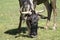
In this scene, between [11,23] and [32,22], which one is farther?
[11,23]

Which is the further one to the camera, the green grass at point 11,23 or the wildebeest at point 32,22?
the green grass at point 11,23

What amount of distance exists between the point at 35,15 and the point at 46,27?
7.69 feet

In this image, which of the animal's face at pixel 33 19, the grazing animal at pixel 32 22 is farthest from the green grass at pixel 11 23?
the animal's face at pixel 33 19

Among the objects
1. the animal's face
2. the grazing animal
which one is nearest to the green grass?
the grazing animal

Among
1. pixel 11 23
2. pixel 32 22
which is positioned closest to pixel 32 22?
pixel 32 22

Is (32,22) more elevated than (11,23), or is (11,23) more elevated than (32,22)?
(32,22)

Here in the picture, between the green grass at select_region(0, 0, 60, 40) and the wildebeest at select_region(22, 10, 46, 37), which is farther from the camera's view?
the green grass at select_region(0, 0, 60, 40)

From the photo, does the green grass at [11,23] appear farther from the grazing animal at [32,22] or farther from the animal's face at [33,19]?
the animal's face at [33,19]

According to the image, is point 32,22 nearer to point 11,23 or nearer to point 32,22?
point 32,22

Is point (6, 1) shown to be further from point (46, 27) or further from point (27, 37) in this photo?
point (27, 37)

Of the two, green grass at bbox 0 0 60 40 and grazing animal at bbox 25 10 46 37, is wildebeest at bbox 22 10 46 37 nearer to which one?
grazing animal at bbox 25 10 46 37

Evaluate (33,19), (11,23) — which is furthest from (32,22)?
(11,23)

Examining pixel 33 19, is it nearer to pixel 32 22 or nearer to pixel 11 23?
pixel 32 22

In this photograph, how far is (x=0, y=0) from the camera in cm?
1983
